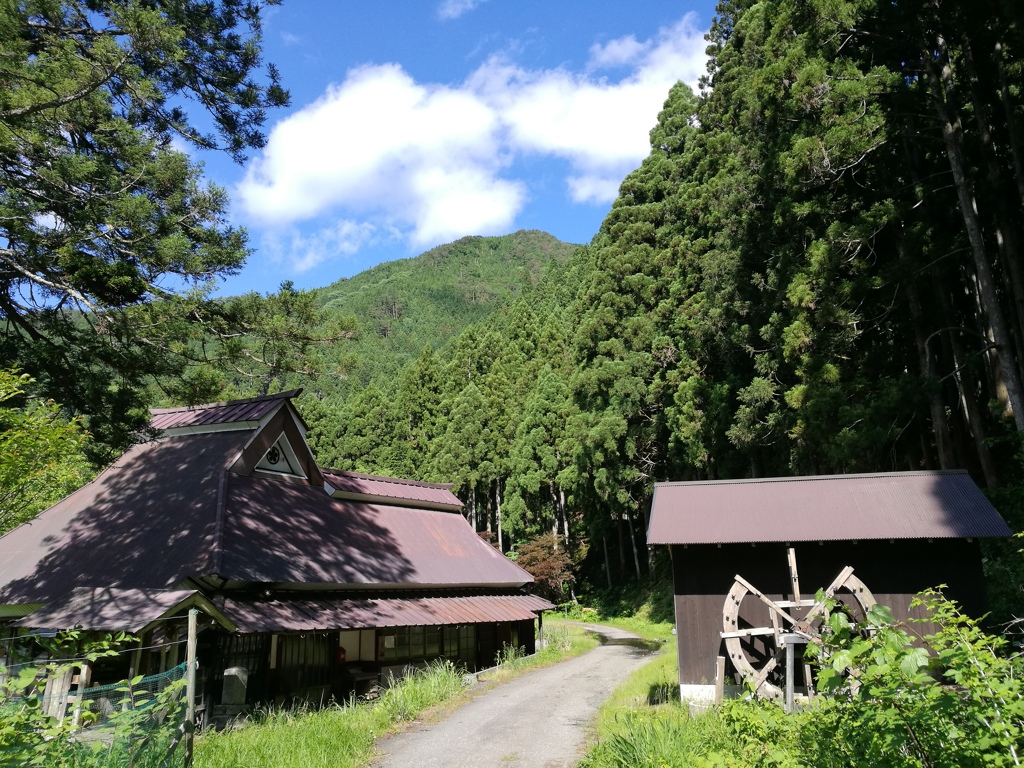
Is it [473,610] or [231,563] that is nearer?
[231,563]

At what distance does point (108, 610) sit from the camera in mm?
10031

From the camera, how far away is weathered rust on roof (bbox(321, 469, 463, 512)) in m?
17.5

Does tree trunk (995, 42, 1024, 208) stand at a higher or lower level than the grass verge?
higher

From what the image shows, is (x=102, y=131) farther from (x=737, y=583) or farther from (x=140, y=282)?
(x=737, y=583)

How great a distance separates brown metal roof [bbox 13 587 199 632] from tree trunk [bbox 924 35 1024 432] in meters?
14.8

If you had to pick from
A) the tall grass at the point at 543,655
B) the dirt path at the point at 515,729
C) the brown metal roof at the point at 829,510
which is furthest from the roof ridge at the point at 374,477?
the brown metal roof at the point at 829,510

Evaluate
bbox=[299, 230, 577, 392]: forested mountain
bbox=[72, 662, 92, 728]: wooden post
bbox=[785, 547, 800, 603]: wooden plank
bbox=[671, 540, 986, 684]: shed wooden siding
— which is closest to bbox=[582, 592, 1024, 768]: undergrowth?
bbox=[72, 662, 92, 728]: wooden post

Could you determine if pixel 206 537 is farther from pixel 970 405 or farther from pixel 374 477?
pixel 970 405

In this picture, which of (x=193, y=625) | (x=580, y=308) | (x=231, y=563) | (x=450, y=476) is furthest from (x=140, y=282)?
(x=450, y=476)

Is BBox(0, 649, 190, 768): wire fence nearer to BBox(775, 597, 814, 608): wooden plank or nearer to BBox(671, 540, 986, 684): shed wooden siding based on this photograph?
BBox(671, 540, 986, 684): shed wooden siding

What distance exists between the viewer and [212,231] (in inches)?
371

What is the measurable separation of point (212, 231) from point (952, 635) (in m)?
9.66

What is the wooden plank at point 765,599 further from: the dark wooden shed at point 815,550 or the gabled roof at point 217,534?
the gabled roof at point 217,534

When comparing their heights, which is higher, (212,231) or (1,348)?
(212,231)
